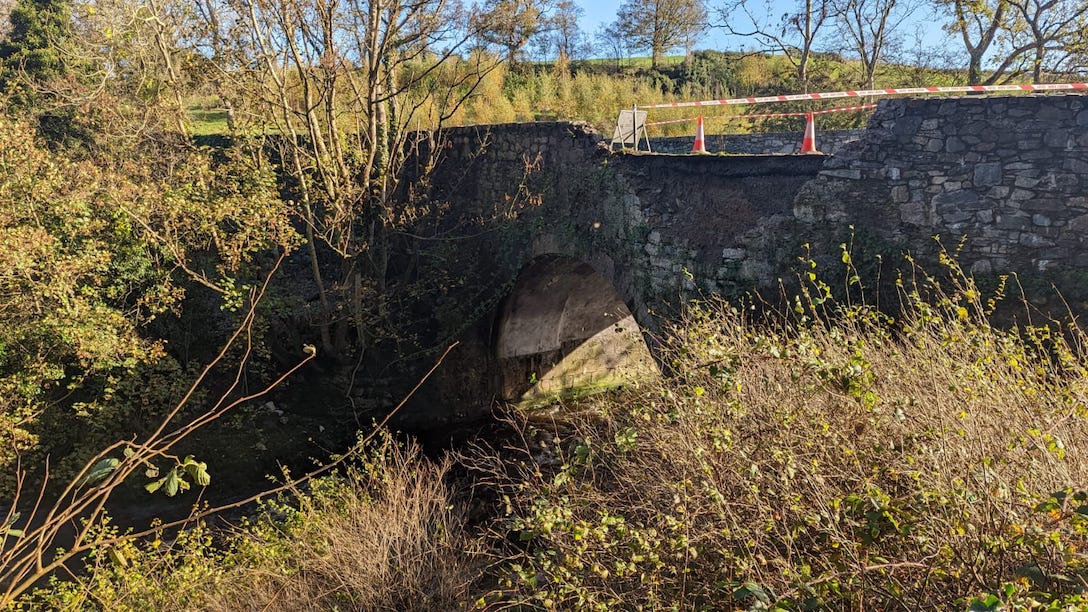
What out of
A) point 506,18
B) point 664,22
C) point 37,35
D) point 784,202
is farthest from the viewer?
point 664,22

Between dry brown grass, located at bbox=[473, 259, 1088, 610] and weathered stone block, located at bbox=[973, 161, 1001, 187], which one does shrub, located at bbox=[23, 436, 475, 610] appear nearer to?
dry brown grass, located at bbox=[473, 259, 1088, 610]

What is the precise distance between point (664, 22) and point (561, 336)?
53.7 feet

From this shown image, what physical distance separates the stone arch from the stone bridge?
22 cm

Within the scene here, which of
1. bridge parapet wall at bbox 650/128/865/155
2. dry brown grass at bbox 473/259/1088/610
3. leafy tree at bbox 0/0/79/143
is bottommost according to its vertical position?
dry brown grass at bbox 473/259/1088/610

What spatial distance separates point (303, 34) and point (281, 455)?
6.10 metres

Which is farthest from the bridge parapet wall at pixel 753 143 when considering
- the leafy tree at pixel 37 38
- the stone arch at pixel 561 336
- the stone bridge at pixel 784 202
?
the leafy tree at pixel 37 38

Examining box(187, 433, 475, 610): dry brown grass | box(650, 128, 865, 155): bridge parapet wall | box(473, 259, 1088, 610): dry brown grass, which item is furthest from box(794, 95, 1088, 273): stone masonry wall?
box(650, 128, 865, 155): bridge parapet wall

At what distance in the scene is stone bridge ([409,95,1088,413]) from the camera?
18.8ft

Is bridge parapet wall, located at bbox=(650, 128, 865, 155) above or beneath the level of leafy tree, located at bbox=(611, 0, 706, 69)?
beneath

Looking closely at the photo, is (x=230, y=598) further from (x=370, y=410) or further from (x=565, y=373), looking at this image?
(x=565, y=373)

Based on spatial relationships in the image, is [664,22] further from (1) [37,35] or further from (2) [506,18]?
(1) [37,35]

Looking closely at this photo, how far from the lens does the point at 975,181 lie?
598cm

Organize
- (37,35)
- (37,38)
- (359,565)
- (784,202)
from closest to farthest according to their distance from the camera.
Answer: (359,565) → (784,202) → (37,38) → (37,35)

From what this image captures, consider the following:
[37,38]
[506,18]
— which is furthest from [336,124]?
[37,38]
